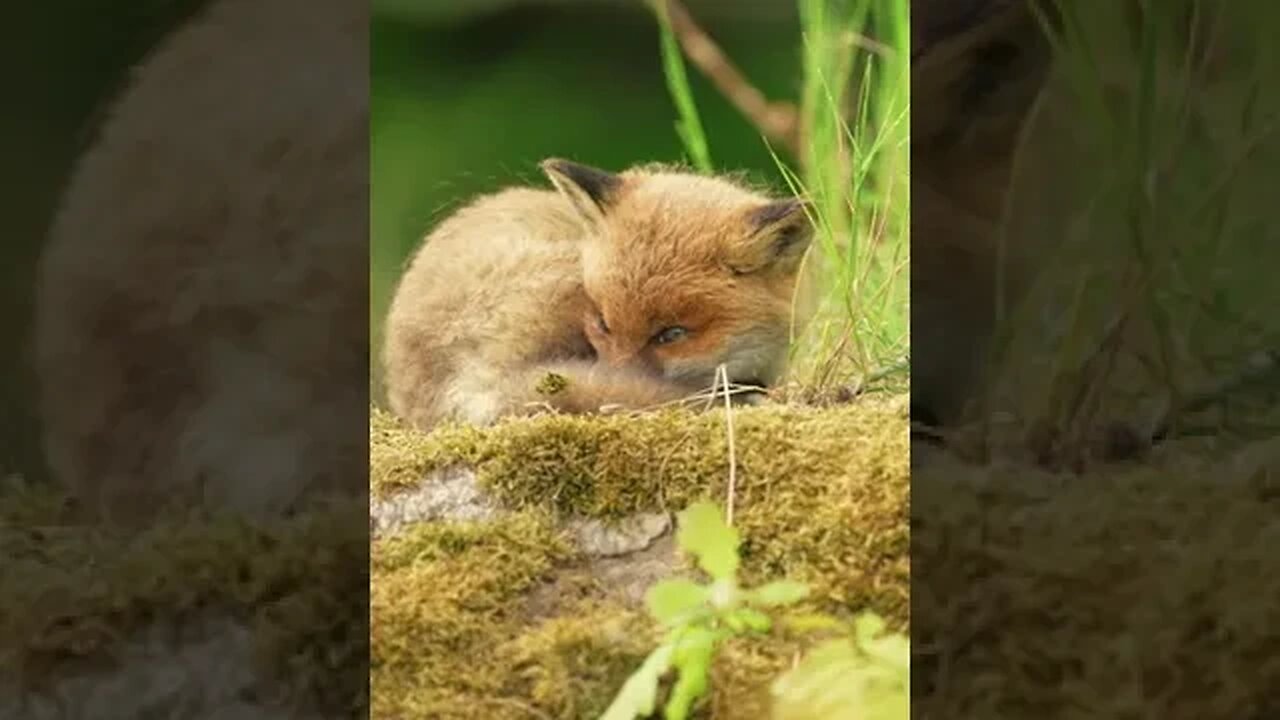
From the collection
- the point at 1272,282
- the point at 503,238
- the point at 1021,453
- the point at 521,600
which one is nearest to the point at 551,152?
the point at 503,238

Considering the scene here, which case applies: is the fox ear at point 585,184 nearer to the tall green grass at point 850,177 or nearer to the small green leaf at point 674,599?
the tall green grass at point 850,177

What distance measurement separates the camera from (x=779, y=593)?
4.39 ft

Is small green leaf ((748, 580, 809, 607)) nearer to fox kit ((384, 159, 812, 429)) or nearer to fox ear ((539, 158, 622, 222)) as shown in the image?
fox kit ((384, 159, 812, 429))

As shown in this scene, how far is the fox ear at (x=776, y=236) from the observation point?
1380 millimetres

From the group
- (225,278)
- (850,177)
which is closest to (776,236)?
(850,177)

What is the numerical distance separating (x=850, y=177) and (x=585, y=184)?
278 millimetres

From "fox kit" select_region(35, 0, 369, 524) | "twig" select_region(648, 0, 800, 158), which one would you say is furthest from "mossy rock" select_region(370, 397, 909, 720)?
"twig" select_region(648, 0, 800, 158)

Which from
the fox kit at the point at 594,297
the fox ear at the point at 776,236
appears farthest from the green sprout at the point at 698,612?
the fox ear at the point at 776,236

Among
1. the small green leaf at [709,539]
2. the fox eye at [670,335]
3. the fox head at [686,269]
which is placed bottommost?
the small green leaf at [709,539]

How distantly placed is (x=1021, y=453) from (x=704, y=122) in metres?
0.49

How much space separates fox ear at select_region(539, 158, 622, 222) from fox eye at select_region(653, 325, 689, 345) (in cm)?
14

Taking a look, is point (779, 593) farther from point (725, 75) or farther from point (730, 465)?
point (725, 75)

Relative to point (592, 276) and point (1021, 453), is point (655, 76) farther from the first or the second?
point (1021, 453)

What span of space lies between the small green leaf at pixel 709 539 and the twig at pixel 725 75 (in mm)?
400
